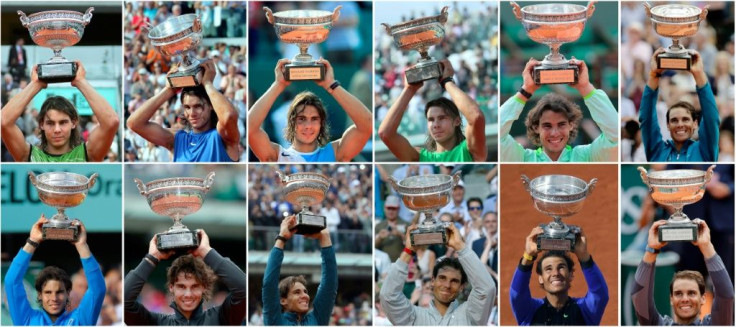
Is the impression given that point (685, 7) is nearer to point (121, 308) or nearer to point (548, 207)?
point (548, 207)

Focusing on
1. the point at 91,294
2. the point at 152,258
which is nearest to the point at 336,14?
the point at 152,258

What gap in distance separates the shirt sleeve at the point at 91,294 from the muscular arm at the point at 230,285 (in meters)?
0.62

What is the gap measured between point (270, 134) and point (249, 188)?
360 mm

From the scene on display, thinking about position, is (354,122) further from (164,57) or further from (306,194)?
(164,57)

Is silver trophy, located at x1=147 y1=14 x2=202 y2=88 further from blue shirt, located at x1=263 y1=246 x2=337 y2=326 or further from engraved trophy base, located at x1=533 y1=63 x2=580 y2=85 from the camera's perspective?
engraved trophy base, located at x1=533 y1=63 x2=580 y2=85

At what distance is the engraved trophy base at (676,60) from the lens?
888 cm

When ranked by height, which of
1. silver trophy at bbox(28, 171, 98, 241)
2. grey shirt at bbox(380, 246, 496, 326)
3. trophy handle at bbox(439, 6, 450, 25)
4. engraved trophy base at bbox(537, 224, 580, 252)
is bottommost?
grey shirt at bbox(380, 246, 496, 326)

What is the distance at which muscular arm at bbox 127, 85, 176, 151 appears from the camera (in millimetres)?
9125

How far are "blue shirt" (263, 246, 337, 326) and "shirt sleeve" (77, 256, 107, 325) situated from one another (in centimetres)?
94

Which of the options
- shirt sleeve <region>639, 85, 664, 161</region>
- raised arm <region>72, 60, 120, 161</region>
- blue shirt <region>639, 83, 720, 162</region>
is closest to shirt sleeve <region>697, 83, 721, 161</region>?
blue shirt <region>639, 83, 720, 162</region>

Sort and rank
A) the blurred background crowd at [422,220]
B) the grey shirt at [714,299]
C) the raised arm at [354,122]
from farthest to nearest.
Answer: the blurred background crowd at [422,220]
the raised arm at [354,122]
the grey shirt at [714,299]

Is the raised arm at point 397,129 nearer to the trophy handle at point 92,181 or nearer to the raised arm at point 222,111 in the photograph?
the raised arm at point 222,111

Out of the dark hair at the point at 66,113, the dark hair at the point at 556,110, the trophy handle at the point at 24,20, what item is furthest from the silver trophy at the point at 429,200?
the trophy handle at the point at 24,20

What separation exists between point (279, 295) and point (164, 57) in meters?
1.58
